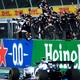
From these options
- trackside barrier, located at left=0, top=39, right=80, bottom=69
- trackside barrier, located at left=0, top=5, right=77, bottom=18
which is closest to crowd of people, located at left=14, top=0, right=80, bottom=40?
trackside barrier, located at left=0, top=5, right=77, bottom=18

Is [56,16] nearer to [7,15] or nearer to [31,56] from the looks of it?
[31,56]

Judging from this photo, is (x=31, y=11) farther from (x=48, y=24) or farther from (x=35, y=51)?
(x=35, y=51)

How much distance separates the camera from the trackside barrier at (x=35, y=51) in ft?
Result: 39.3

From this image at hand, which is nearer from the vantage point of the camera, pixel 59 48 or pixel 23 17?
pixel 59 48

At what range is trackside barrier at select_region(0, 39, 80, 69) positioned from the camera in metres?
12.0

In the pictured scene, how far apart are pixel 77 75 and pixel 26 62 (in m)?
3.41

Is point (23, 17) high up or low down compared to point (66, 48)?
up

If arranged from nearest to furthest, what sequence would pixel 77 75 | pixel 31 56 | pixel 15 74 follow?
pixel 77 75 → pixel 15 74 → pixel 31 56

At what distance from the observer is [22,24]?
696 inches

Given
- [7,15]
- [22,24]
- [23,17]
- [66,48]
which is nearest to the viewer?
[66,48]

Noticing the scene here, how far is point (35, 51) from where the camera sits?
13.0 m

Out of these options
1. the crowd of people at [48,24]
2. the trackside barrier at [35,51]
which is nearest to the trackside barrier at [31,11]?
the crowd of people at [48,24]

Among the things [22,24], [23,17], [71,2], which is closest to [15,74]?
[22,24]

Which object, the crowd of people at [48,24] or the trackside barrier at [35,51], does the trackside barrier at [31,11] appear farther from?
the trackside barrier at [35,51]
